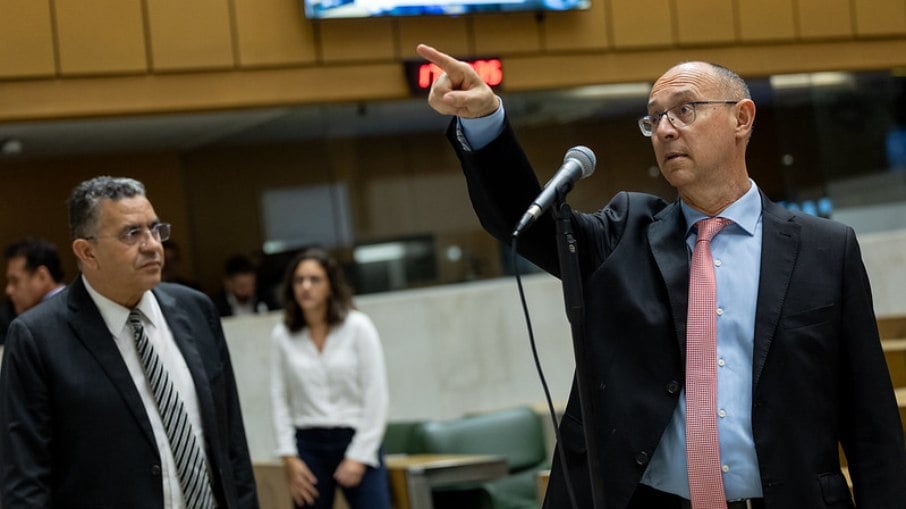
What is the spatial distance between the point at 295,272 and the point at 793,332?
12.6ft

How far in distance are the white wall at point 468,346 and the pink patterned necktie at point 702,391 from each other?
17.4 ft

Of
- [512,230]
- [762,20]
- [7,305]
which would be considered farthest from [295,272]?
[762,20]

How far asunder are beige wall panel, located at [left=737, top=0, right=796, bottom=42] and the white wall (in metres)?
2.29

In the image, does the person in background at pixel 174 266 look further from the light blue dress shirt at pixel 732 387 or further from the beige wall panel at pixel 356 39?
the light blue dress shirt at pixel 732 387

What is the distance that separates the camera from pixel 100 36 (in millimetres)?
7242

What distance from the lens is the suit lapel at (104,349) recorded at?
3.23m

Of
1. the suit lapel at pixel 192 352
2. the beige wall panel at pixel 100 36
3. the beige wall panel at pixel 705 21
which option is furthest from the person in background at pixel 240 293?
the suit lapel at pixel 192 352

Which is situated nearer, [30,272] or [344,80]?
[30,272]

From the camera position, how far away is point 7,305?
6.76 m

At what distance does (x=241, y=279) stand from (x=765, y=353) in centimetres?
626

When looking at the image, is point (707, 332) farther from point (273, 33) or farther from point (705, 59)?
point (705, 59)

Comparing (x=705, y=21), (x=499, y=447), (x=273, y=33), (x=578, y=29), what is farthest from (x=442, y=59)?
(x=705, y=21)

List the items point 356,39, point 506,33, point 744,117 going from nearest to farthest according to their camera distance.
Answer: point 744,117, point 356,39, point 506,33

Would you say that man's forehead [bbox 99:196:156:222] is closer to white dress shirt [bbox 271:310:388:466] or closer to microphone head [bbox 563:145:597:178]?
microphone head [bbox 563:145:597:178]
